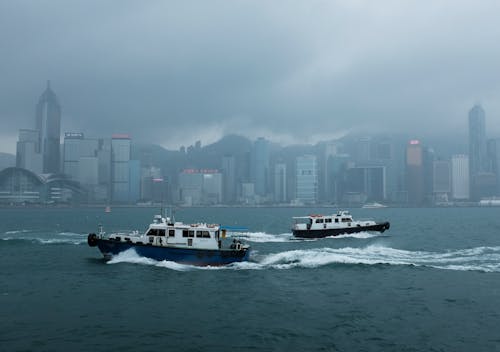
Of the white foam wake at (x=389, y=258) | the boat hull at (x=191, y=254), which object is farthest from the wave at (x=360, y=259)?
the boat hull at (x=191, y=254)

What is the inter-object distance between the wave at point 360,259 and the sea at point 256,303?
0.15 m

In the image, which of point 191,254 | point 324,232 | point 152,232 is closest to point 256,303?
point 191,254

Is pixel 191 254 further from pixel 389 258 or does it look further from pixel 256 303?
pixel 389 258

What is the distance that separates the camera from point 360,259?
155 feet

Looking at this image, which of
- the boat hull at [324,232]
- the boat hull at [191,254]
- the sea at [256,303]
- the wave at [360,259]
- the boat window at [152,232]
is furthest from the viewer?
the boat hull at [324,232]

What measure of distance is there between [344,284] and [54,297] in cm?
2249

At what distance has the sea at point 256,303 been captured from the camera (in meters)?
23.0

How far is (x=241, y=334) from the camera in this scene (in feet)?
79.4

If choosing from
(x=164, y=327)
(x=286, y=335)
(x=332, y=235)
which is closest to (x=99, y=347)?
(x=164, y=327)

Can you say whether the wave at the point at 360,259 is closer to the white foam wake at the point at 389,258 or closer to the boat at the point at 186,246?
the white foam wake at the point at 389,258

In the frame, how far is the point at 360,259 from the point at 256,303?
66.7 feet

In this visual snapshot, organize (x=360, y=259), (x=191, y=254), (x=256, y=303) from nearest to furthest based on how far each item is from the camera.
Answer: (x=256, y=303), (x=191, y=254), (x=360, y=259)

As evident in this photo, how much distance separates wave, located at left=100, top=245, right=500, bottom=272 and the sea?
145 millimetres

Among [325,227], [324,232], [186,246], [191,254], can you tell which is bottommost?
[324,232]
